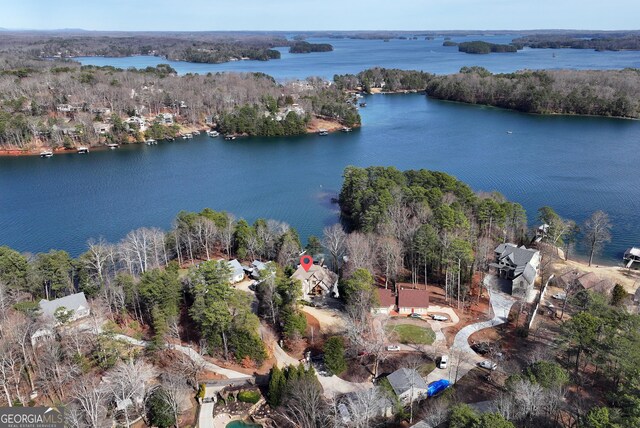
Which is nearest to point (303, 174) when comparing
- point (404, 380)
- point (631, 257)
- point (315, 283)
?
point (315, 283)

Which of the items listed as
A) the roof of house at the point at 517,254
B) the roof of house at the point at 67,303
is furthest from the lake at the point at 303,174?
the roof of house at the point at 67,303

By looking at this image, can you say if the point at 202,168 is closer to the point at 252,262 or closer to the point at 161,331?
the point at 252,262

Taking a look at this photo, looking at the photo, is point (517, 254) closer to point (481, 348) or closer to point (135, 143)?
point (481, 348)

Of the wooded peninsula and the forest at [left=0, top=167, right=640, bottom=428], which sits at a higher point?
the wooded peninsula

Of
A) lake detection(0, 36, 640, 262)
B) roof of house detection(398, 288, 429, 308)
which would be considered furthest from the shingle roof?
lake detection(0, 36, 640, 262)

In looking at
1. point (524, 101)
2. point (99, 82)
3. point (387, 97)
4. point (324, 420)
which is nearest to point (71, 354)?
point (324, 420)

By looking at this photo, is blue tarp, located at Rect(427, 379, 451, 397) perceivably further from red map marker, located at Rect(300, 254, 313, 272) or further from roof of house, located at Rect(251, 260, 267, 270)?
roof of house, located at Rect(251, 260, 267, 270)
